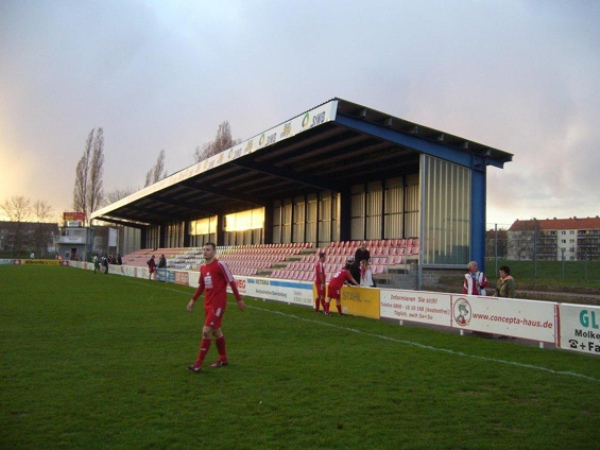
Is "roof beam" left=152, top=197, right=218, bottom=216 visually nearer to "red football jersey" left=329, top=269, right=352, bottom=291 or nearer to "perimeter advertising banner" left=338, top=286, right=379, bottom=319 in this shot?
"perimeter advertising banner" left=338, top=286, right=379, bottom=319

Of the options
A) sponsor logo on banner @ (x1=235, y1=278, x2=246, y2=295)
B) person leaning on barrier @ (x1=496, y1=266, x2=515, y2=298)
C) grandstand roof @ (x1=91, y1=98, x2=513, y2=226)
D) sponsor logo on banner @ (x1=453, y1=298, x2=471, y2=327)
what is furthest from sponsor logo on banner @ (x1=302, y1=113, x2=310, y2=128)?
person leaning on barrier @ (x1=496, y1=266, x2=515, y2=298)

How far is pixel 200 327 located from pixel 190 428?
7.95 m

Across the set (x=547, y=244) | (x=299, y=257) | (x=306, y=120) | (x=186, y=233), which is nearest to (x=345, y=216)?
(x=299, y=257)

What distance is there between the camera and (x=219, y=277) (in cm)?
867

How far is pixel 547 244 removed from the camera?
22.1m

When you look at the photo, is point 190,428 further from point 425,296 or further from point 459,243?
point 459,243

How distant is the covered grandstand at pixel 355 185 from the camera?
22328 mm

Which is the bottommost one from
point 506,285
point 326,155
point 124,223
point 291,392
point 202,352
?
point 291,392

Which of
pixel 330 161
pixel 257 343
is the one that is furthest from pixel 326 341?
pixel 330 161

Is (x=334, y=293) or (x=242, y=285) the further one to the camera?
(x=242, y=285)

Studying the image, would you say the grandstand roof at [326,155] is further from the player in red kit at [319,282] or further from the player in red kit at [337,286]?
the player in red kit at [337,286]

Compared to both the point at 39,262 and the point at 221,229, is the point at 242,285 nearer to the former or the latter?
the point at 221,229

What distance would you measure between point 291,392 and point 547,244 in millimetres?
18271

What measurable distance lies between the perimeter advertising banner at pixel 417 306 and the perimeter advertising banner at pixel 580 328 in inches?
122
